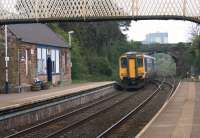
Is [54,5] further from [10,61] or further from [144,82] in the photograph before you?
[144,82]

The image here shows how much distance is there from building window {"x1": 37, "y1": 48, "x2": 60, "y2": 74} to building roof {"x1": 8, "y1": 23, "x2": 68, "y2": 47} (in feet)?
2.09

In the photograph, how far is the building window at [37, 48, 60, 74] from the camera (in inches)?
1842

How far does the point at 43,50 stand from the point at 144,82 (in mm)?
9209

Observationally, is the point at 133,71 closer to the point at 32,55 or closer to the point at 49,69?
the point at 49,69

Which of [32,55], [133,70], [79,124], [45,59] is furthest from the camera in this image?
[133,70]

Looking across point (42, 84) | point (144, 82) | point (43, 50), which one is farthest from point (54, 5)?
point (144, 82)

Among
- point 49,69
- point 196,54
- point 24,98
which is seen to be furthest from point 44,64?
point 196,54

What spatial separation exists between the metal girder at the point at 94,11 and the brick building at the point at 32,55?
58.9 ft

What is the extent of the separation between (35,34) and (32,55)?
4.83 metres

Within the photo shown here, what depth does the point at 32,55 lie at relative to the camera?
44750 mm

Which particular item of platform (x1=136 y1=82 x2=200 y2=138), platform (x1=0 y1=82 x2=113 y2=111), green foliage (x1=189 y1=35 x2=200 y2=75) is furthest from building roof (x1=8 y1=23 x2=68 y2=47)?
green foliage (x1=189 y1=35 x2=200 y2=75)

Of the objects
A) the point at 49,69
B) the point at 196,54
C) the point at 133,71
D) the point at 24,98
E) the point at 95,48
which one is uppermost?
the point at 95,48

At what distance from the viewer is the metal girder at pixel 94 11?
832 inches

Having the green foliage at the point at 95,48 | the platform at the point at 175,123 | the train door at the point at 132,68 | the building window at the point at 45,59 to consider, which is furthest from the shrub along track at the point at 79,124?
the green foliage at the point at 95,48
